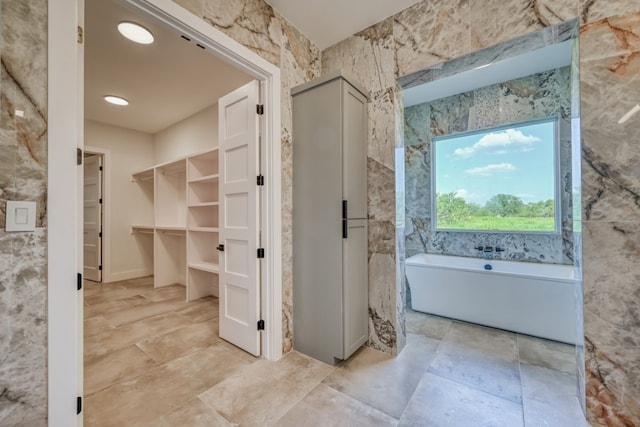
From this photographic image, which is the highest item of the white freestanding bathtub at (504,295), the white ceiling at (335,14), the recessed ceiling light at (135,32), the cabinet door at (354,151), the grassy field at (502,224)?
the white ceiling at (335,14)

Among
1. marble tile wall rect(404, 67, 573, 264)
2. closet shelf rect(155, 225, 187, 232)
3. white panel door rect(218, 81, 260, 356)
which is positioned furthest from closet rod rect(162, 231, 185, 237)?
marble tile wall rect(404, 67, 573, 264)

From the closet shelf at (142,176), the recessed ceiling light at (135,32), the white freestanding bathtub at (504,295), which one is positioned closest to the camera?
the recessed ceiling light at (135,32)

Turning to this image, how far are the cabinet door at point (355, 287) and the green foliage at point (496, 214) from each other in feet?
6.60

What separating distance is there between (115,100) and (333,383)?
4.50 metres

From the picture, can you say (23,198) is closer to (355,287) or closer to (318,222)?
(318,222)

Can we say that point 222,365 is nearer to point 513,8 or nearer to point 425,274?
point 425,274

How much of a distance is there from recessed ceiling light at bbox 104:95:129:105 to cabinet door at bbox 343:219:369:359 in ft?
12.6

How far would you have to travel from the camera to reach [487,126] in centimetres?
332

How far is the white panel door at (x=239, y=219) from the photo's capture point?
2.12 meters

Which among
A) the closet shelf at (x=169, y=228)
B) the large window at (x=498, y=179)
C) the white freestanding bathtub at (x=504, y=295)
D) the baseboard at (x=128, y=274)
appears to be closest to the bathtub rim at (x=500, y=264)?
the white freestanding bathtub at (x=504, y=295)

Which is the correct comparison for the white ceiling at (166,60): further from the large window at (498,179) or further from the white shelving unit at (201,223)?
the large window at (498,179)

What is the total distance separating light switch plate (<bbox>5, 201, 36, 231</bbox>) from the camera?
959 mm

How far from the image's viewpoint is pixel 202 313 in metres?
3.14

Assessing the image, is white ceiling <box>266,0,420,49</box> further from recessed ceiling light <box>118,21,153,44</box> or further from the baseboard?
the baseboard
